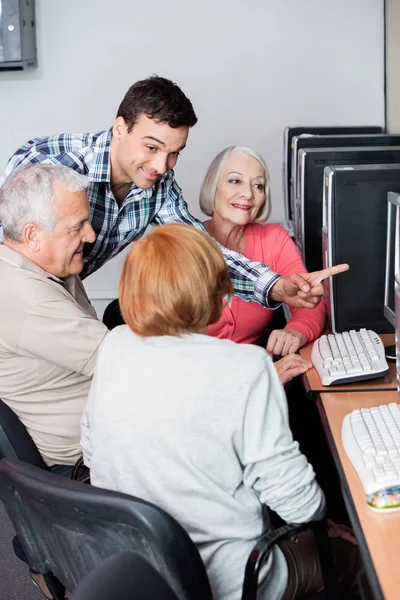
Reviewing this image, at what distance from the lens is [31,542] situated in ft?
4.94

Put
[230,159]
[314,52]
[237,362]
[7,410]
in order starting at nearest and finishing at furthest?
[237,362] → [7,410] → [230,159] → [314,52]

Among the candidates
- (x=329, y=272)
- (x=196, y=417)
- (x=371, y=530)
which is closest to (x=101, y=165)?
(x=329, y=272)

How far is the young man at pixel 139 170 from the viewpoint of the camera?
90.5 inches

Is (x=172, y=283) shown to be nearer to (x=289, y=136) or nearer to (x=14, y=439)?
(x=14, y=439)

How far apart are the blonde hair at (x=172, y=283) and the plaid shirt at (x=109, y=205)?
0.97 meters

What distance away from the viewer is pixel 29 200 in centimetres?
193

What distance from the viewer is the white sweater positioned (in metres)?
1.40

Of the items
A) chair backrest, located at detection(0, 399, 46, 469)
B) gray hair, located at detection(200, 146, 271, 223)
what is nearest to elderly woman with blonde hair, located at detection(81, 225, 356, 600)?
chair backrest, located at detection(0, 399, 46, 469)

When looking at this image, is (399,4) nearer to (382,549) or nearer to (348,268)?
(348,268)

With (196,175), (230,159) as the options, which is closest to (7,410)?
(230,159)

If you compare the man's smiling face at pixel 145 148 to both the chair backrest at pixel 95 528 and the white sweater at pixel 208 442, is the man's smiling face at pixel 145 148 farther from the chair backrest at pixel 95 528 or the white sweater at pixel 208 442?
the chair backrest at pixel 95 528

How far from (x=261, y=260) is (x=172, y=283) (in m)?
1.40

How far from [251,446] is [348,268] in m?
0.93

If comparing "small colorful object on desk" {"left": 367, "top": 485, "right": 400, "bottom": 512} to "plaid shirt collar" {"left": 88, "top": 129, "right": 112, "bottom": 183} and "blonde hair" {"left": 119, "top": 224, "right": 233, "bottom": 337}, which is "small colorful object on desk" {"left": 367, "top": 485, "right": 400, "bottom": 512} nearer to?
"blonde hair" {"left": 119, "top": 224, "right": 233, "bottom": 337}
